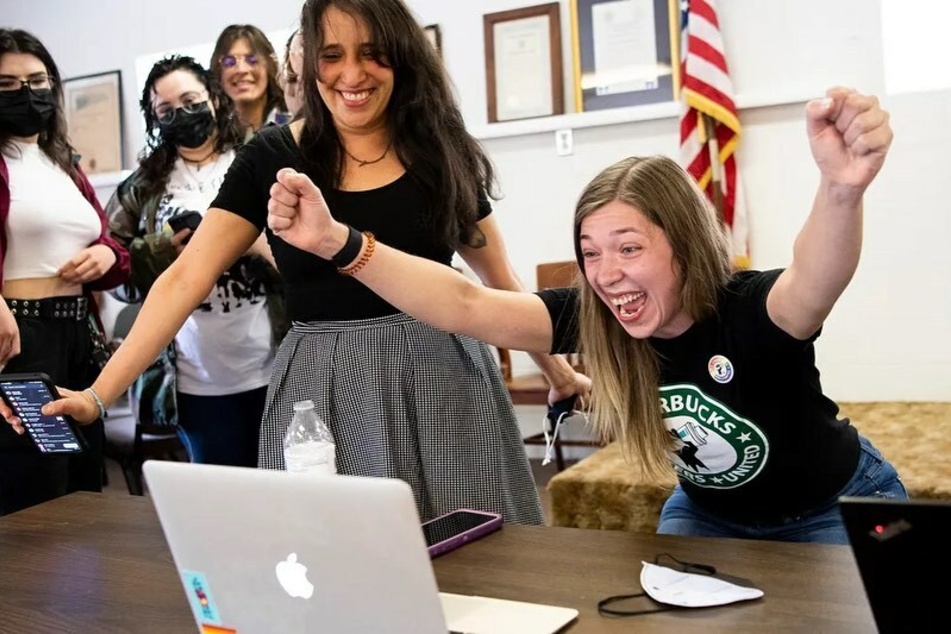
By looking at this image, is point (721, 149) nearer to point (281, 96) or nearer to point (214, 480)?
point (281, 96)

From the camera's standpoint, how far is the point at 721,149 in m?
3.95

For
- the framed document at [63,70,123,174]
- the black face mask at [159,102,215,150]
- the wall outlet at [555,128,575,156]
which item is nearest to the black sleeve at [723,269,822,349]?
the black face mask at [159,102,215,150]

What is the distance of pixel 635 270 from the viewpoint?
4.95 ft

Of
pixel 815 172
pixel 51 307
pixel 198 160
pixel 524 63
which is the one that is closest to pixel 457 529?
pixel 51 307

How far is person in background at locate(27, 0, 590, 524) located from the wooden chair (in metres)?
2.01

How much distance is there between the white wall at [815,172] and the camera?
372 cm

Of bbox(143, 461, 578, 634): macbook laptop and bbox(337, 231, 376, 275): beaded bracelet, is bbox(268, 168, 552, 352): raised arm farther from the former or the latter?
bbox(143, 461, 578, 634): macbook laptop

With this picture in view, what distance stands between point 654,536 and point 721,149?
113 inches

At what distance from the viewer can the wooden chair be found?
382 cm

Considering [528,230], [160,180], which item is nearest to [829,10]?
[528,230]

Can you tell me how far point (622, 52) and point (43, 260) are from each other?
8.82 feet

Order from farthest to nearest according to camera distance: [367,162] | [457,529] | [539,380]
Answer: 1. [539,380]
2. [367,162]
3. [457,529]

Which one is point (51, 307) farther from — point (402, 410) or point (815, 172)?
point (815, 172)

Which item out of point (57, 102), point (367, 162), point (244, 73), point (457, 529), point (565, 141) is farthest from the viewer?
point (565, 141)
